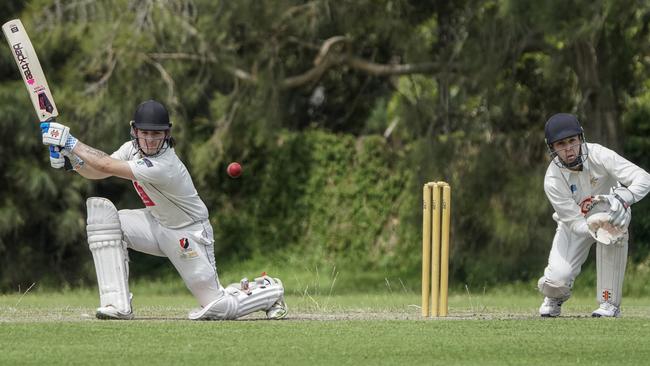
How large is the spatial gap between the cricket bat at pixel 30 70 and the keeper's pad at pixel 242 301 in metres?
1.46

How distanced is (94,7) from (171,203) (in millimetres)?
8348

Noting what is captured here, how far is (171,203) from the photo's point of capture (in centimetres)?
809

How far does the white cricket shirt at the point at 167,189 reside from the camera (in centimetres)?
789

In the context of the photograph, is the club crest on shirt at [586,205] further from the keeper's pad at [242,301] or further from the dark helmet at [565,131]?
the keeper's pad at [242,301]

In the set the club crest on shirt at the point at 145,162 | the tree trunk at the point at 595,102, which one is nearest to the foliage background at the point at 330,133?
the tree trunk at the point at 595,102

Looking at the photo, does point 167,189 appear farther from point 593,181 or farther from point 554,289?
point 593,181

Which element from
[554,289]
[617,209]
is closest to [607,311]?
[554,289]

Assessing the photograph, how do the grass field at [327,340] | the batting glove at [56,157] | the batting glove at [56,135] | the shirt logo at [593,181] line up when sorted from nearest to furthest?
the grass field at [327,340], the batting glove at [56,135], the batting glove at [56,157], the shirt logo at [593,181]

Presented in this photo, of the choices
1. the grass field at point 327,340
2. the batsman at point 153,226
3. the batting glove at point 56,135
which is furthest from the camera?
the batsman at point 153,226

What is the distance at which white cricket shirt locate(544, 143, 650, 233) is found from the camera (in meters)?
8.30

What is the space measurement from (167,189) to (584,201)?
251 centimetres

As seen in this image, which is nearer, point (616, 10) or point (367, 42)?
point (616, 10)

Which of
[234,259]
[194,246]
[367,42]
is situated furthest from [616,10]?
[234,259]

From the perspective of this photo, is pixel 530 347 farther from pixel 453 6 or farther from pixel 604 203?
pixel 453 6
